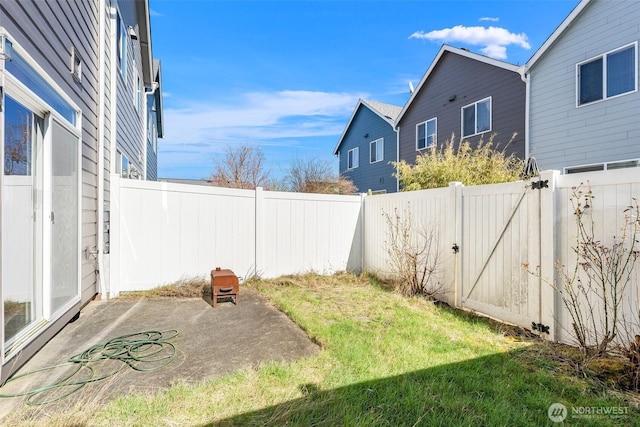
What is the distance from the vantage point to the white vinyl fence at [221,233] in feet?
16.7

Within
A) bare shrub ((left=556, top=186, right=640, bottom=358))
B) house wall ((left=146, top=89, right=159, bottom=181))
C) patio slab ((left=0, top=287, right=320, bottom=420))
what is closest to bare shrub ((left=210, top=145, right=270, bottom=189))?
house wall ((left=146, top=89, right=159, bottom=181))

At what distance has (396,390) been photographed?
7.93 ft

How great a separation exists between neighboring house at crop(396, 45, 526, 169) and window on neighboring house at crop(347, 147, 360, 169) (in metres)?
3.80

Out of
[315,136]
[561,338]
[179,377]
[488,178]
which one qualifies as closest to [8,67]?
[179,377]

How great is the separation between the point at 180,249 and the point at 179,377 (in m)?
3.23

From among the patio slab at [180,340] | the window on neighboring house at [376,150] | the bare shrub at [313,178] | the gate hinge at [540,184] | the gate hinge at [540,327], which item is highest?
the window on neighboring house at [376,150]

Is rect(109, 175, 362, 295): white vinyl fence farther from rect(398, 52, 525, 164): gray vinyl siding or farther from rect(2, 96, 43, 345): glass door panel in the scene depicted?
rect(398, 52, 525, 164): gray vinyl siding

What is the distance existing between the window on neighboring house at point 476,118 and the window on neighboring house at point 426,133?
123 centimetres

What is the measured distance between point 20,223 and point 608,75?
9837mm

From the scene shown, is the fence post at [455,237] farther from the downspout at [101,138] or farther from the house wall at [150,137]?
the house wall at [150,137]

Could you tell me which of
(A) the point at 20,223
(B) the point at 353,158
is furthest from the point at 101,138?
(B) the point at 353,158

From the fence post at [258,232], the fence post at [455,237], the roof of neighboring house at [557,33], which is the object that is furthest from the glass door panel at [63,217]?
the roof of neighboring house at [557,33]

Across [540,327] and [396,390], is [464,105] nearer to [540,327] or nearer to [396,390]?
[540,327]

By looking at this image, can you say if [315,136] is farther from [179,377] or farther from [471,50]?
[179,377]
